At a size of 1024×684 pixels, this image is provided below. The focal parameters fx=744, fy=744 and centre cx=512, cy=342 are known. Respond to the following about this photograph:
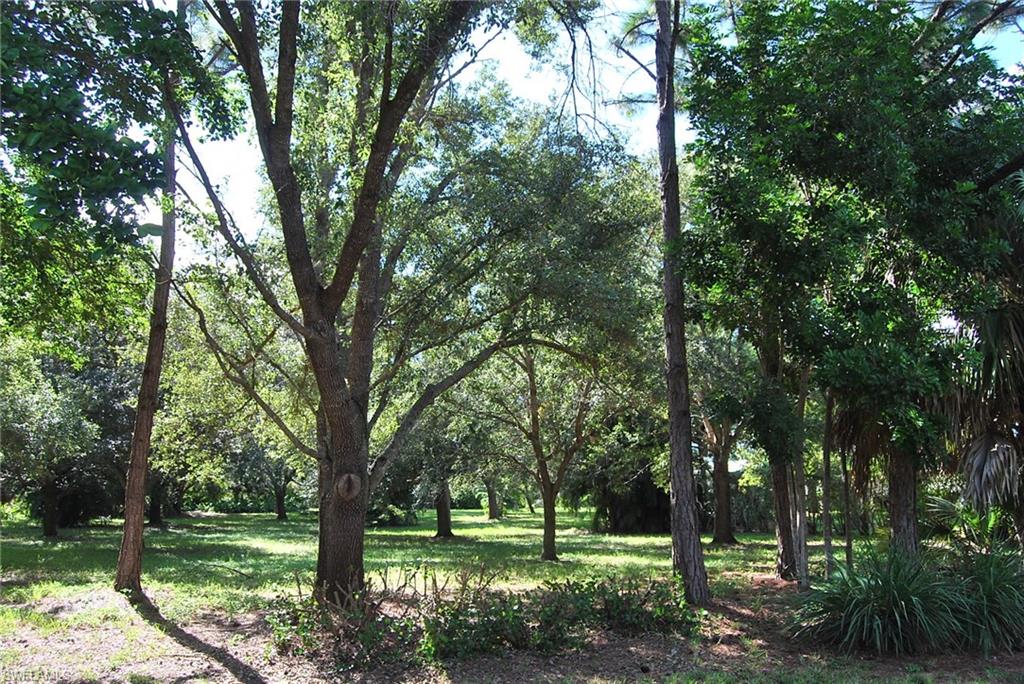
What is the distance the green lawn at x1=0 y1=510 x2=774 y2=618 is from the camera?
1159 centimetres

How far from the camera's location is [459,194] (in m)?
10.1

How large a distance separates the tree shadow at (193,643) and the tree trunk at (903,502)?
693cm

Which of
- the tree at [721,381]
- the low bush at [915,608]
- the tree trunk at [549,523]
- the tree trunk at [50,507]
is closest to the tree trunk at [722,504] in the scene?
the tree at [721,381]

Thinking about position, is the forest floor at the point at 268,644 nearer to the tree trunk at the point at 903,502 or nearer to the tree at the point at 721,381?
the tree trunk at the point at 903,502

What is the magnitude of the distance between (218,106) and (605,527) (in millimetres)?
25269

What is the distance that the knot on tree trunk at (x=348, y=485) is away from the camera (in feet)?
27.1

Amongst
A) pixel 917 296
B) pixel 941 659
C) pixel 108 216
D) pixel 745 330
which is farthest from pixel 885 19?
pixel 108 216

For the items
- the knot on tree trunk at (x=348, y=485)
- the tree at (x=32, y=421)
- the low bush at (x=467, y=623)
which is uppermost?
the tree at (x=32, y=421)

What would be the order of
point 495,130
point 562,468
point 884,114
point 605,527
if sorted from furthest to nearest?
point 605,527 < point 562,468 < point 495,130 < point 884,114

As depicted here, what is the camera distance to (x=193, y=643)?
7.79 meters

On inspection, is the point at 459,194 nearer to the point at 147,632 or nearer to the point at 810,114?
the point at 810,114

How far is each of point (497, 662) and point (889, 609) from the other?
3.76 meters

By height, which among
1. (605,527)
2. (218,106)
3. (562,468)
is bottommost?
(605,527)

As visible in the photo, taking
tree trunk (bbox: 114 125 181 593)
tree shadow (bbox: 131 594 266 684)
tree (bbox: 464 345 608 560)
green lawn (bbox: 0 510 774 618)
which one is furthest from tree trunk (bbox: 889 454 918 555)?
tree trunk (bbox: 114 125 181 593)
